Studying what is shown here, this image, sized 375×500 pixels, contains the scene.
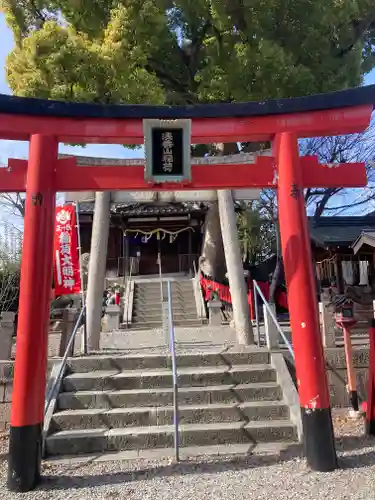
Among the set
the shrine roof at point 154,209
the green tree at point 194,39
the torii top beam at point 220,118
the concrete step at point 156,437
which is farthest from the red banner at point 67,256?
the shrine roof at point 154,209

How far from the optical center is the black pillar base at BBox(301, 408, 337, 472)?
4.20 metres

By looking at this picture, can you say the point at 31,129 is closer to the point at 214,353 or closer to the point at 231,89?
the point at 214,353

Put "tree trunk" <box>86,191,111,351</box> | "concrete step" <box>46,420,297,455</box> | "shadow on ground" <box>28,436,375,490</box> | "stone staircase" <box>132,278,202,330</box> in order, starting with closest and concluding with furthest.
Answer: "shadow on ground" <box>28,436,375,490</box>
"concrete step" <box>46,420,297,455</box>
"tree trunk" <box>86,191,111,351</box>
"stone staircase" <box>132,278,202,330</box>

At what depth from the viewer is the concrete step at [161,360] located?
19.8ft

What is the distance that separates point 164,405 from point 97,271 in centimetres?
350

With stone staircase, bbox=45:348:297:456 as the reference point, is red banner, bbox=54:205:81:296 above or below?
above

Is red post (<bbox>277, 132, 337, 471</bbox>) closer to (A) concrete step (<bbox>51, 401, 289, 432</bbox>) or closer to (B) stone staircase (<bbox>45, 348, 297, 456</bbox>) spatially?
(B) stone staircase (<bbox>45, 348, 297, 456</bbox>)

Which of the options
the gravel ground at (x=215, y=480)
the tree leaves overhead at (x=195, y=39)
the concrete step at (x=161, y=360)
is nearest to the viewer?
the gravel ground at (x=215, y=480)

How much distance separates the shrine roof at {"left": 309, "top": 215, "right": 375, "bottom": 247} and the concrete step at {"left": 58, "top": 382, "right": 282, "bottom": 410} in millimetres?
12447

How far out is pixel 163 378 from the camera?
574 centimetres

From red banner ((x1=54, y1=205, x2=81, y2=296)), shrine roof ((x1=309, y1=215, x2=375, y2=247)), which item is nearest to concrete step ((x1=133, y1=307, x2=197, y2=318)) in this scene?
red banner ((x1=54, y1=205, x2=81, y2=296))

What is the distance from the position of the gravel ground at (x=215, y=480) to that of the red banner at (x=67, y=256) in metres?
4.38

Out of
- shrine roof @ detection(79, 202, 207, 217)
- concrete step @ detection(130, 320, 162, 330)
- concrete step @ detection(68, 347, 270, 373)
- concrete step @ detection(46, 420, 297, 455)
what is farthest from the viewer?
shrine roof @ detection(79, 202, 207, 217)

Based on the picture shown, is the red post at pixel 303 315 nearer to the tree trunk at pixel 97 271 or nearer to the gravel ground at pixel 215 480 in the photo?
the gravel ground at pixel 215 480
